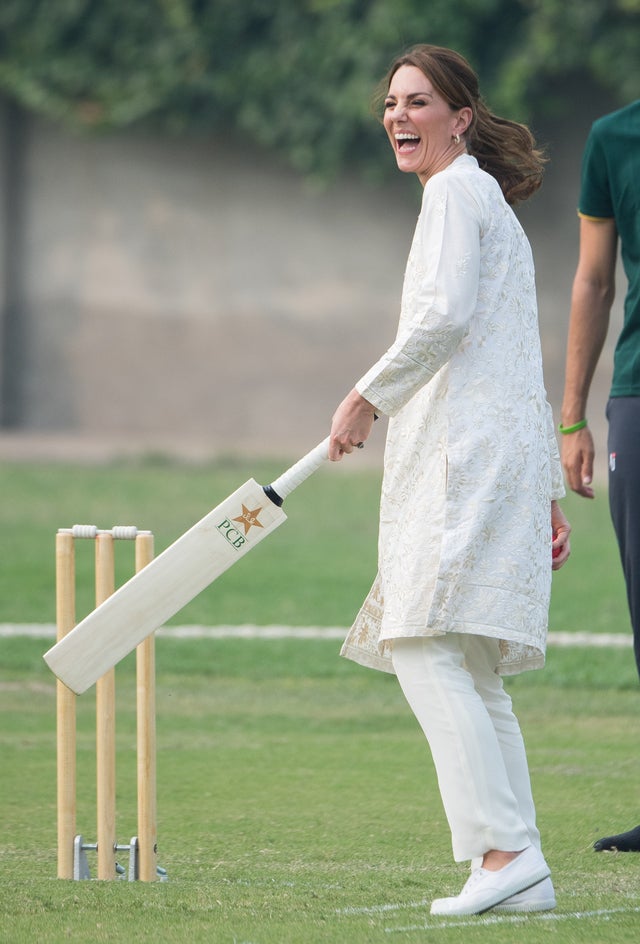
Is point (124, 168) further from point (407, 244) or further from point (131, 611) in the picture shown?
point (131, 611)

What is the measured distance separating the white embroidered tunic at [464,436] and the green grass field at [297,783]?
67 centimetres

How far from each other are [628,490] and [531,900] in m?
1.12

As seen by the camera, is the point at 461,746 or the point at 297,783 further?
the point at 297,783

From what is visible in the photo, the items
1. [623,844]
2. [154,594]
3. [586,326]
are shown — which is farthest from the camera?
[586,326]

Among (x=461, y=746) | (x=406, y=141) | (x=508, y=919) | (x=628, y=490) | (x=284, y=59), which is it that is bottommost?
(x=508, y=919)

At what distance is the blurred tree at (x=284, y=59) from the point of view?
19281mm

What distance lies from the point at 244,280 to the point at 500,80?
4.27m

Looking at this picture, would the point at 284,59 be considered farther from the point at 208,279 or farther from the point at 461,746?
the point at 461,746

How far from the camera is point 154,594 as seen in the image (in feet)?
11.7

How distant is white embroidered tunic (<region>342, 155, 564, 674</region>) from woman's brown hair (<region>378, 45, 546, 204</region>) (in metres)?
0.19

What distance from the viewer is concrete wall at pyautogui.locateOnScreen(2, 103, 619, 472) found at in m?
20.8

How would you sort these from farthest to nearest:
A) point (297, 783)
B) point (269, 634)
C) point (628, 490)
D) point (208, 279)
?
point (208, 279) < point (269, 634) < point (297, 783) < point (628, 490)

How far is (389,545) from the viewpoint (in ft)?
11.5

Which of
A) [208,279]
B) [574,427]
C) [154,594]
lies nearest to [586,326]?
[574,427]
